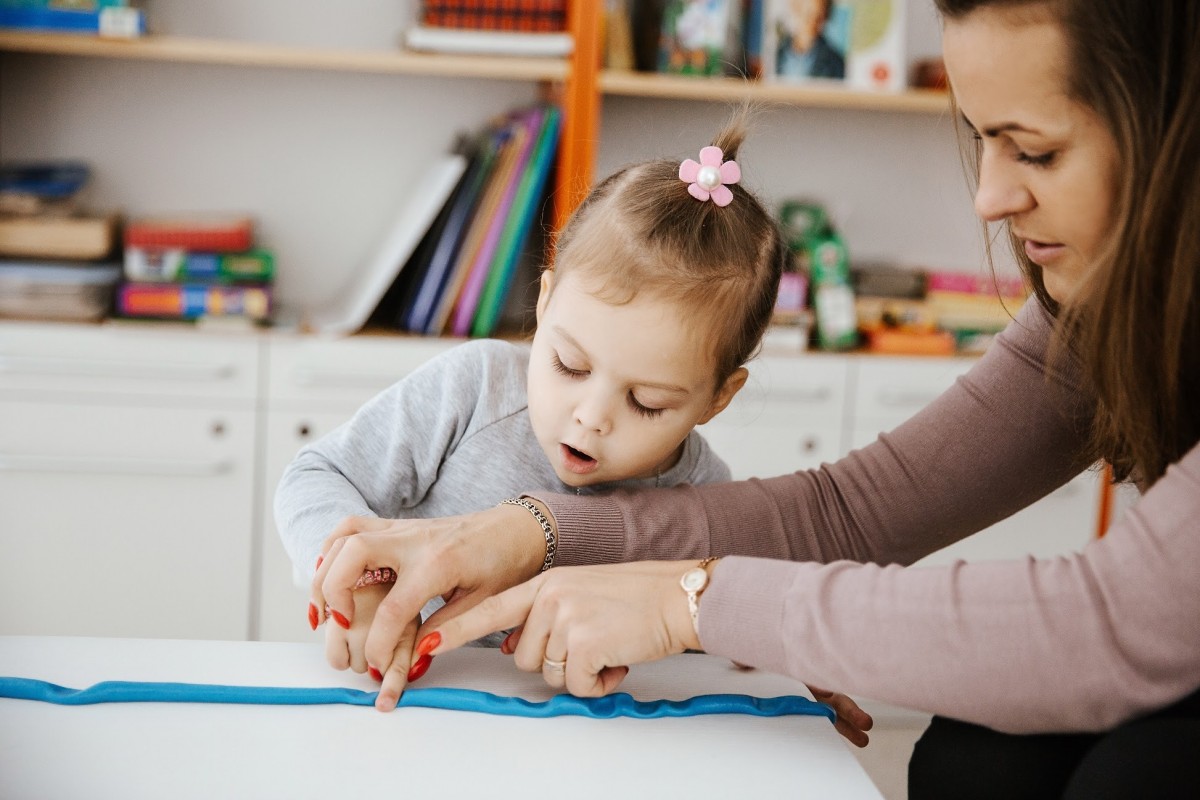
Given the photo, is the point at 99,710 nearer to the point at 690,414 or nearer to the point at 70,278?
the point at 690,414

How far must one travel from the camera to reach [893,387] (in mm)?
2418

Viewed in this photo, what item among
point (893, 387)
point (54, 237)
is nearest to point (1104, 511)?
point (893, 387)

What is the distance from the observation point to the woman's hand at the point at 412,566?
0.92 m

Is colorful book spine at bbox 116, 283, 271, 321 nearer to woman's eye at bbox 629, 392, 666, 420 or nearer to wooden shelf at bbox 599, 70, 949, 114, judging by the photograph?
wooden shelf at bbox 599, 70, 949, 114

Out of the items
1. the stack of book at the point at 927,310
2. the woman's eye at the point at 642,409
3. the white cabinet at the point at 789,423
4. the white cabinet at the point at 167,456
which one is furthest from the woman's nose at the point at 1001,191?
the stack of book at the point at 927,310

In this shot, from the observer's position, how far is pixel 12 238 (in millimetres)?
2209

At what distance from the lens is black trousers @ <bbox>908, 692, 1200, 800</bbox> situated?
800mm

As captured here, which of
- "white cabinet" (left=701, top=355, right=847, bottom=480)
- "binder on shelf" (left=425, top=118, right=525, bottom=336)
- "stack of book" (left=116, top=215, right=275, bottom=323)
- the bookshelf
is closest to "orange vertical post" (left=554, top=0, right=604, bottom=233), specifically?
the bookshelf

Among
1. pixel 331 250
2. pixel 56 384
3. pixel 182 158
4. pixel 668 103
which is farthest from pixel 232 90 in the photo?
pixel 668 103

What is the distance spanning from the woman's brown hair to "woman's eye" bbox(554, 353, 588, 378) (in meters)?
0.44

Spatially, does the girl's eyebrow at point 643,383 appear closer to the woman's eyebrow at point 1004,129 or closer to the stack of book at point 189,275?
the woman's eyebrow at point 1004,129

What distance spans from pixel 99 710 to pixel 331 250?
1.86 m

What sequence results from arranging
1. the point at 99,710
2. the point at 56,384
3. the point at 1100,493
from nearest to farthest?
the point at 99,710, the point at 56,384, the point at 1100,493

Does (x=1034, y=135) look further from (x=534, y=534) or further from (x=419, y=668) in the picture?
(x=419, y=668)
